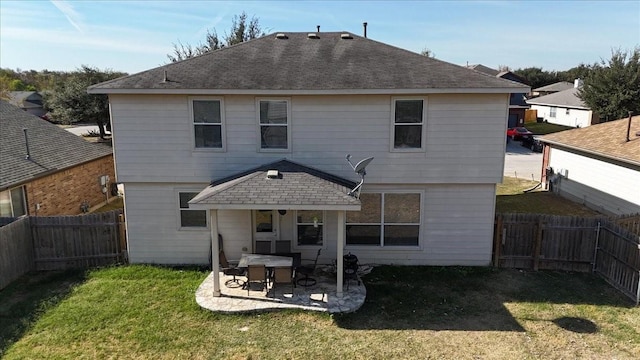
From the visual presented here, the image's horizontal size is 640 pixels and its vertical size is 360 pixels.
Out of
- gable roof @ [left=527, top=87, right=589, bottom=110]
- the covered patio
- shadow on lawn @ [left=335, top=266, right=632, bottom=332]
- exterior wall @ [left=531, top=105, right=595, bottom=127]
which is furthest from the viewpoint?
gable roof @ [left=527, top=87, right=589, bottom=110]

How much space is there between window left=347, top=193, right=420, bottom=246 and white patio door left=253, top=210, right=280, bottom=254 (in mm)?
2131

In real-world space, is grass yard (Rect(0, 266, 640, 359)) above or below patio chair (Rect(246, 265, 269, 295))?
below

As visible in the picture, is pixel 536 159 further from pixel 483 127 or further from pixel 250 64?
pixel 250 64

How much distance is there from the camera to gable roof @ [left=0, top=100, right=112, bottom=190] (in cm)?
1475

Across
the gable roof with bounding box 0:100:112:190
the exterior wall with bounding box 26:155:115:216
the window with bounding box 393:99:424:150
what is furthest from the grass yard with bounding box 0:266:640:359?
the gable roof with bounding box 0:100:112:190

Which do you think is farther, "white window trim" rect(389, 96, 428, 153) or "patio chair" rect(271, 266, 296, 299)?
"white window trim" rect(389, 96, 428, 153)

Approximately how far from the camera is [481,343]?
827cm

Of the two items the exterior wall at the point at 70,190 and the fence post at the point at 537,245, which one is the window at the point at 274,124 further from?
the exterior wall at the point at 70,190

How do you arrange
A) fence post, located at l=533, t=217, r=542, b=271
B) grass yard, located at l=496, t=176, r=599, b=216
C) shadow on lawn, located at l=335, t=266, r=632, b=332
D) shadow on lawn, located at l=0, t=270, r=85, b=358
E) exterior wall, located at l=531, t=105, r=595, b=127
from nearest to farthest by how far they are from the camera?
1. shadow on lawn, located at l=0, t=270, r=85, b=358
2. shadow on lawn, located at l=335, t=266, r=632, b=332
3. fence post, located at l=533, t=217, r=542, b=271
4. grass yard, located at l=496, t=176, r=599, b=216
5. exterior wall, located at l=531, t=105, r=595, b=127

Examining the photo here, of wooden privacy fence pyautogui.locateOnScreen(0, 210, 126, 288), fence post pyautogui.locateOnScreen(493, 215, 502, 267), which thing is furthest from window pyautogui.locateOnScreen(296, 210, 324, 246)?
wooden privacy fence pyautogui.locateOnScreen(0, 210, 126, 288)

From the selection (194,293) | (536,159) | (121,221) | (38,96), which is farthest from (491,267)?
(38,96)

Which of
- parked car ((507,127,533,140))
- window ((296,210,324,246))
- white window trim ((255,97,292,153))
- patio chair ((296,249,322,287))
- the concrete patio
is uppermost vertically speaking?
white window trim ((255,97,292,153))

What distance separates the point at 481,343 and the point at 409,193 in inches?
184

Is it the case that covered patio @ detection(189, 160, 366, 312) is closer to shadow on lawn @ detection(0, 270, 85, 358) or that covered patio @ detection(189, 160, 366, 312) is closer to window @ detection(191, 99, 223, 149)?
window @ detection(191, 99, 223, 149)
